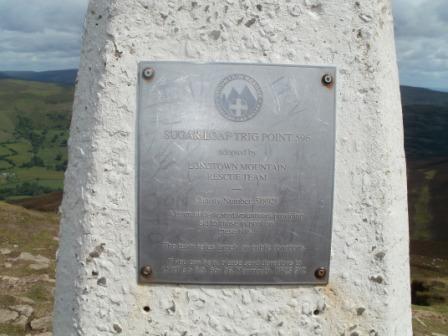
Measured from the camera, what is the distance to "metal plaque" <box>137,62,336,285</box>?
3318 millimetres

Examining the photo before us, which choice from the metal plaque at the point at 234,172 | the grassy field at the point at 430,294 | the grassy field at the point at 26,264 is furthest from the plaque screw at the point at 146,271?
the grassy field at the point at 430,294

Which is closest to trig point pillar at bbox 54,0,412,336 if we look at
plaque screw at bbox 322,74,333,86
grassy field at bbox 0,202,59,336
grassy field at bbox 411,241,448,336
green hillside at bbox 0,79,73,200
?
plaque screw at bbox 322,74,333,86

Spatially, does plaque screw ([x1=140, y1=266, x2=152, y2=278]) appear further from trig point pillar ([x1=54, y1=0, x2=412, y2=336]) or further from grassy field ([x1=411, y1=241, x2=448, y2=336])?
grassy field ([x1=411, y1=241, x2=448, y2=336])

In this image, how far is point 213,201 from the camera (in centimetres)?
334

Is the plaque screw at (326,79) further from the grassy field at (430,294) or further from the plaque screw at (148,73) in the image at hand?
the grassy field at (430,294)

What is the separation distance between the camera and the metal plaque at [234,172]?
3.32m

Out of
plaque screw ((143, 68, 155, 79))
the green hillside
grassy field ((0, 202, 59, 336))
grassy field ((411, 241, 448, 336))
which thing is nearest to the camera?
plaque screw ((143, 68, 155, 79))

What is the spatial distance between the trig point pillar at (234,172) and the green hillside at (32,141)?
7863cm

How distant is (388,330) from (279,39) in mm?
2125

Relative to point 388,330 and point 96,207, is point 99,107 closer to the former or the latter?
point 96,207

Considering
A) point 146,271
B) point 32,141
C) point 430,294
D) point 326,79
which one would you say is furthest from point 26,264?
point 32,141

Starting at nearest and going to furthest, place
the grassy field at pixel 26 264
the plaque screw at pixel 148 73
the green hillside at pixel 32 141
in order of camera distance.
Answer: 1. the plaque screw at pixel 148 73
2. the grassy field at pixel 26 264
3. the green hillside at pixel 32 141

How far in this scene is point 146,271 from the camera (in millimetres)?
3297

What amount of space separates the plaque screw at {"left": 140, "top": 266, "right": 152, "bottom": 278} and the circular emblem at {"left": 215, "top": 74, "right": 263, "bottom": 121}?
1.14 meters
